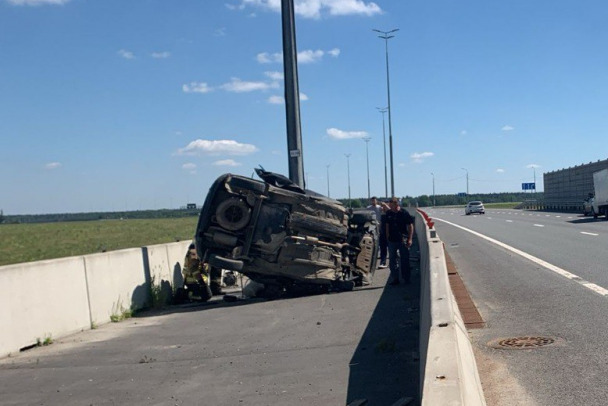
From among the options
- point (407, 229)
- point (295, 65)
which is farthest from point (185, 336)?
point (295, 65)

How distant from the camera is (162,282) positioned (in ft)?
48.9

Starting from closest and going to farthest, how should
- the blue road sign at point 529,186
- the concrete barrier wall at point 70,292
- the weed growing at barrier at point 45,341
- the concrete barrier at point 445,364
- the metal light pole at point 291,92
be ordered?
→ 1. the concrete barrier at point 445,364
2. the concrete barrier wall at point 70,292
3. the weed growing at barrier at point 45,341
4. the metal light pole at point 291,92
5. the blue road sign at point 529,186

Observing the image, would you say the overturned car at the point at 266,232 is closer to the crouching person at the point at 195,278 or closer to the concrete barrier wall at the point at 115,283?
the crouching person at the point at 195,278

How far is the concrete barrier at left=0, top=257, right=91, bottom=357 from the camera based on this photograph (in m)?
9.80

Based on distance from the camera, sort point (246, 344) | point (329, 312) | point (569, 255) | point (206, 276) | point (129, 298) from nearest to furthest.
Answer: point (246, 344) < point (329, 312) < point (129, 298) < point (206, 276) < point (569, 255)

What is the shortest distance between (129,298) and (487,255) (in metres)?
11.2

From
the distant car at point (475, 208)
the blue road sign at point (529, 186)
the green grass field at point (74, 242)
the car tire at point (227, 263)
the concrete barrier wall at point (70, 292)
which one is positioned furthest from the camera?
the blue road sign at point (529, 186)

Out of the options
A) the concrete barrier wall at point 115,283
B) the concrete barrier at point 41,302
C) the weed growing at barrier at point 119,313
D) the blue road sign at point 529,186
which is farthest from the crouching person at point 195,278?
the blue road sign at point 529,186

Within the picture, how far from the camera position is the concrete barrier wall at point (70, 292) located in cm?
991

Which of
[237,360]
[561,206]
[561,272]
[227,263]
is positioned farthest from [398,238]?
[561,206]

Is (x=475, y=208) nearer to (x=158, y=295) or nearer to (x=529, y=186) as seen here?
(x=529, y=186)

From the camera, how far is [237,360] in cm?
859

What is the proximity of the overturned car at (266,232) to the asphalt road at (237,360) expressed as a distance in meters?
1.33

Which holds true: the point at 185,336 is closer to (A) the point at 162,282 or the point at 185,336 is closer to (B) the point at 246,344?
(B) the point at 246,344
